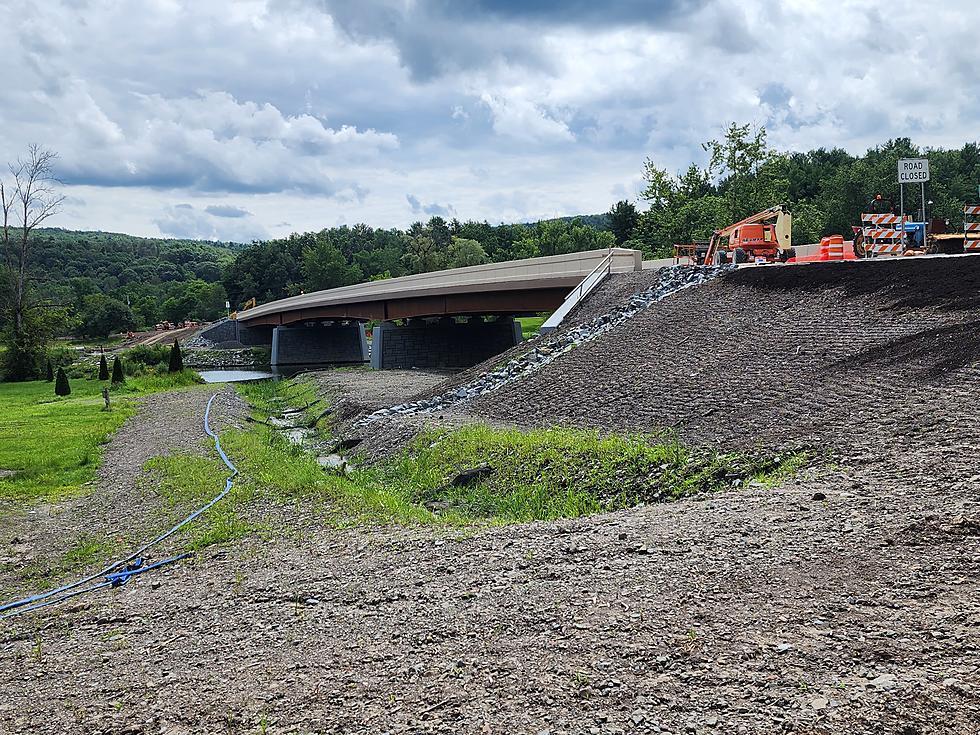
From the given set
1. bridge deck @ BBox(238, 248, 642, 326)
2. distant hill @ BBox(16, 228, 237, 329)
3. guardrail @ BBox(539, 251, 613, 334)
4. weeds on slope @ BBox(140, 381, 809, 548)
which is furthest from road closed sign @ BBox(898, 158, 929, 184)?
distant hill @ BBox(16, 228, 237, 329)

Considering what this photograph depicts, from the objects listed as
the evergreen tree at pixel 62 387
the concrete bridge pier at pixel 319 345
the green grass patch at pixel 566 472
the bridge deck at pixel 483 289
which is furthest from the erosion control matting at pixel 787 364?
the concrete bridge pier at pixel 319 345

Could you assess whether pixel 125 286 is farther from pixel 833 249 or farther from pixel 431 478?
pixel 431 478

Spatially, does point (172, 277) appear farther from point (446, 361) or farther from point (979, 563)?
point (979, 563)

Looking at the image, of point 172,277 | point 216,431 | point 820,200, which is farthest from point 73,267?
point 216,431

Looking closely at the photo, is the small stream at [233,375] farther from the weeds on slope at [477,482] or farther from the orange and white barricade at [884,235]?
the orange and white barricade at [884,235]

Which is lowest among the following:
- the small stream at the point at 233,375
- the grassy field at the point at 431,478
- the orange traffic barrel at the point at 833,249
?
the small stream at the point at 233,375

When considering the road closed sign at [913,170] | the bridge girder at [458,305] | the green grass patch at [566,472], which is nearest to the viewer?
the green grass patch at [566,472]

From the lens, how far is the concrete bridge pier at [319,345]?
69562 millimetres

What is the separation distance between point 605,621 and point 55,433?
2187cm

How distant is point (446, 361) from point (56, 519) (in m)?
36.0

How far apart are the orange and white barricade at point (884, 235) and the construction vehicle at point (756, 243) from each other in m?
2.59

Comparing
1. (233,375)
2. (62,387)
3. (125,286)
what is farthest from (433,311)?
(125,286)

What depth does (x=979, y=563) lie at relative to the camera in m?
6.78

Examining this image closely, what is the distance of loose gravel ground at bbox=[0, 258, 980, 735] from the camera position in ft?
18.2
